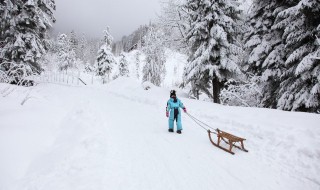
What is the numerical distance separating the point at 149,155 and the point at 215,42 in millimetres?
10249

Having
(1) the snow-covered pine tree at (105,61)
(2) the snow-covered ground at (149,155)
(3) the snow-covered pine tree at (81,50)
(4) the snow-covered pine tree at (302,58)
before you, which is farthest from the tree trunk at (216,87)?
(3) the snow-covered pine tree at (81,50)

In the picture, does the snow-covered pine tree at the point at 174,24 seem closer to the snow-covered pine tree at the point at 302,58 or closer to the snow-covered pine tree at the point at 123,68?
the snow-covered pine tree at the point at 302,58

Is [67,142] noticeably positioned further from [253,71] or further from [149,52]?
[149,52]

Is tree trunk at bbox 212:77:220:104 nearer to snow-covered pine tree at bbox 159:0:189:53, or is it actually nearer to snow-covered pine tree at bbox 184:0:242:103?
snow-covered pine tree at bbox 184:0:242:103

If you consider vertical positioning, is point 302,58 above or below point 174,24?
below

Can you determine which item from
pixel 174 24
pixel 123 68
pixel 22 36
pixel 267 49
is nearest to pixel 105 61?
pixel 123 68

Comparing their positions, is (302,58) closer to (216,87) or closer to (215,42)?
(215,42)

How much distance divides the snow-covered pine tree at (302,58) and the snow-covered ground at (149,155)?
2.19 meters

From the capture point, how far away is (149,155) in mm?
6195

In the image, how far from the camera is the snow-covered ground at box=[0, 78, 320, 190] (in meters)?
4.62

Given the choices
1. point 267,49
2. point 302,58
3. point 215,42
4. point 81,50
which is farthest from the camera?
point 81,50

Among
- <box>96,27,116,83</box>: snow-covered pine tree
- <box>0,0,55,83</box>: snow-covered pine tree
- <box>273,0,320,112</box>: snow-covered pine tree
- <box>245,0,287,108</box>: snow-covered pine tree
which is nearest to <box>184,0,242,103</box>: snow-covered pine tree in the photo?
<box>245,0,287,108</box>: snow-covered pine tree

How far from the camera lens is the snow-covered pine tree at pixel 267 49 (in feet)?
40.8

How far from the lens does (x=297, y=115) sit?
8.11m
